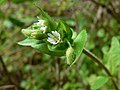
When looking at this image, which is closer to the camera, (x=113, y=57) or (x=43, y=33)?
(x=43, y=33)

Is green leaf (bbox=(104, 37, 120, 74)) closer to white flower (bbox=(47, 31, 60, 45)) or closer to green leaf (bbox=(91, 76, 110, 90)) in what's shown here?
green leaf (bbox=(91, 76, 110, 90))

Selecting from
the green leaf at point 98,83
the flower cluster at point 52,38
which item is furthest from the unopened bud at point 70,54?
the green leaf at point 98,83

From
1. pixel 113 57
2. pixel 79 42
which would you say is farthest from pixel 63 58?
pixel 79 42

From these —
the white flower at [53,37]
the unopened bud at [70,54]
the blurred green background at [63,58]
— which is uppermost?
the white flower at [53,37]

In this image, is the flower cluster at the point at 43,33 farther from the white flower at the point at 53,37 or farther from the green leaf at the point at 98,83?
the green leaf at the point at 98,83

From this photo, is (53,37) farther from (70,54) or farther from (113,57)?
(113,57)

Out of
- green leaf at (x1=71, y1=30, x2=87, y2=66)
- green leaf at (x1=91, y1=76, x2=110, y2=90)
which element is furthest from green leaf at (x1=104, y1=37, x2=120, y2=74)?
green leaf at (x1=71, y1=30, x2=87, y2=66)
